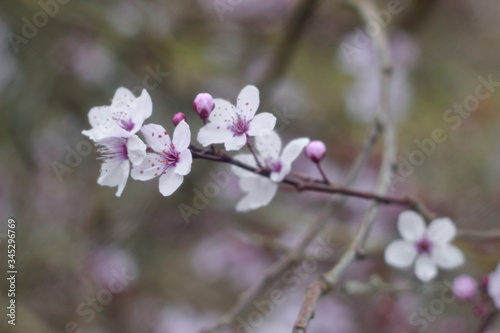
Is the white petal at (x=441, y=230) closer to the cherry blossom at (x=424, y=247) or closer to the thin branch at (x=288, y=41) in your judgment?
the cherry blossom at (x=424, y=247)

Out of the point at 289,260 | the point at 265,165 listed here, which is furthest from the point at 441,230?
the point at 265,165

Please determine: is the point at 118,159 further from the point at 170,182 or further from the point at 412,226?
the point at 412,226

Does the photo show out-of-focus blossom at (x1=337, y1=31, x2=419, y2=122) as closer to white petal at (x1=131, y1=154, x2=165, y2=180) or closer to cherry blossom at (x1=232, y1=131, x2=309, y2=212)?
cherry blossom at (x1=232, y1=131, x2=309, y2=212)

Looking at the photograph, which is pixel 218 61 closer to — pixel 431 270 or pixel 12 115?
pixel 12 115

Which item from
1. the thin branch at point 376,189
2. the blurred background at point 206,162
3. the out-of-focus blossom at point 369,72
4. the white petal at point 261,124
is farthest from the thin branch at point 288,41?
the white petal at point 261,124

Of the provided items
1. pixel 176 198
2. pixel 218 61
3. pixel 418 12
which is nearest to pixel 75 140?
pixel 176 198

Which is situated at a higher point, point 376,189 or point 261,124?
point 261,124

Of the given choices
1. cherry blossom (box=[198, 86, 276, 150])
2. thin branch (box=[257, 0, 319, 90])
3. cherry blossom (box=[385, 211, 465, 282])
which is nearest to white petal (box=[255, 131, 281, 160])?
cherry blossom (box=[198, 86, 276, 150])
